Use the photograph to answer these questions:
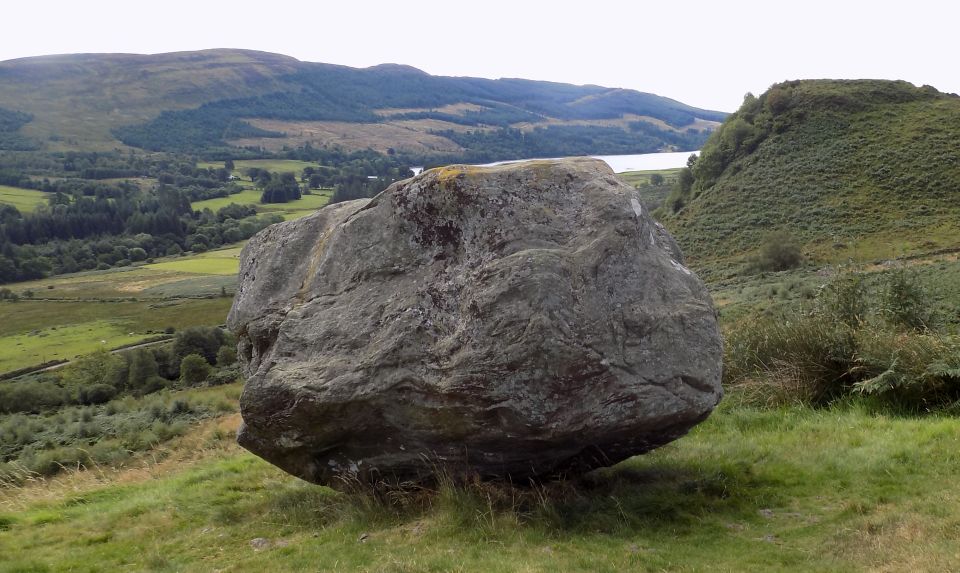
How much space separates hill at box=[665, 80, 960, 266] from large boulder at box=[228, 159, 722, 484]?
43.1 metres

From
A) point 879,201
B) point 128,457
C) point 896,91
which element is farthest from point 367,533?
point 896,91

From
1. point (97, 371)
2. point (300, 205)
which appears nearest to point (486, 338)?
point (97, 371)

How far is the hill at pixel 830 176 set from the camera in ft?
168

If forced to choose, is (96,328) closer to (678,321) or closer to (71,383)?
(71,383)

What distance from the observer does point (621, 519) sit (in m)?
8.43

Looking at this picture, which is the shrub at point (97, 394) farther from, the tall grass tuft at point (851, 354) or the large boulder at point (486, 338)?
the tall grass tuft at point (851, 354)

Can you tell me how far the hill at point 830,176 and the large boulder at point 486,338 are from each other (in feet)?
141

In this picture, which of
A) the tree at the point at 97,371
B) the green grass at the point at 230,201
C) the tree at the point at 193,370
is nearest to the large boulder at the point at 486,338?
the tree at the point at 193,370

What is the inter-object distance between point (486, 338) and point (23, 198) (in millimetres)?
177443

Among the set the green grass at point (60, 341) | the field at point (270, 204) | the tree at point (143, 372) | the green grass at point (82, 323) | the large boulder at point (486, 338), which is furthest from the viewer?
the field at point (270, 204)

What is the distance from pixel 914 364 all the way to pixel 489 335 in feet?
25.6

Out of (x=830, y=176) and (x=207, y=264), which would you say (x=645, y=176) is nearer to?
(x=830, y=176)

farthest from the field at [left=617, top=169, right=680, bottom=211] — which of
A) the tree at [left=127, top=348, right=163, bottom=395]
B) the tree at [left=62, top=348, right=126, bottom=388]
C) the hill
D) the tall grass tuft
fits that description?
the tall grass tuft

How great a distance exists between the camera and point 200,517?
1027cm
